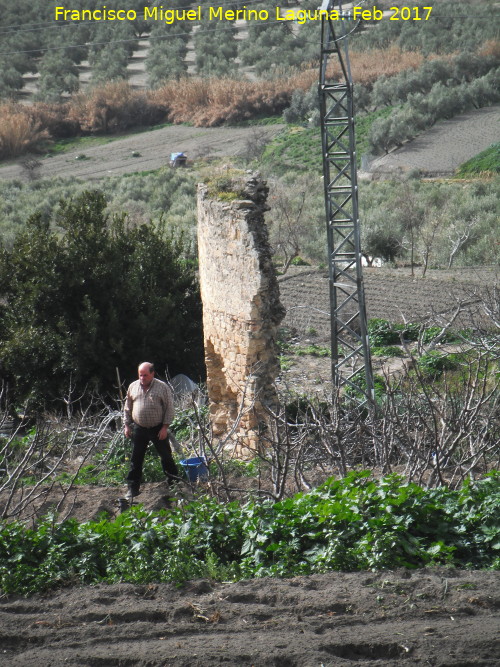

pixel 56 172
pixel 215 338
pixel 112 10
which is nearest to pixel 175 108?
pixel 56 172

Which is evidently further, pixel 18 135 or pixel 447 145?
pixel 18 135

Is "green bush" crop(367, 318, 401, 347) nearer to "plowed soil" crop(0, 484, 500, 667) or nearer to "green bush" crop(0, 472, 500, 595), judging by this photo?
"green bush" crop(0, 472, 500, 595)

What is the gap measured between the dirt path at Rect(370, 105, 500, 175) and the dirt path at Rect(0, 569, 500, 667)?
33188 millimetres

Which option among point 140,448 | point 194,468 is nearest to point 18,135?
point 194,468

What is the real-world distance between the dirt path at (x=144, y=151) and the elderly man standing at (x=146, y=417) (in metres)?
34.4

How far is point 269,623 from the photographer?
5.27m

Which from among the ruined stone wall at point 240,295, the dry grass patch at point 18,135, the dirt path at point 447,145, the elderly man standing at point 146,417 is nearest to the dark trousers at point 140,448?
the elderly man standing at point 146,417

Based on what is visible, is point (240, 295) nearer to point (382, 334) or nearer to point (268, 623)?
point (268, 623)

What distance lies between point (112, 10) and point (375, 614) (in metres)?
70.2

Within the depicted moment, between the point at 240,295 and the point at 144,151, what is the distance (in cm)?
3622

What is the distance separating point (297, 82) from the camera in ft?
163

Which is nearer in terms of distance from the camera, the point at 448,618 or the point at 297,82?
the point at 448,618

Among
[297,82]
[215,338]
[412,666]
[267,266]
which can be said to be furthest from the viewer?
[297,82]

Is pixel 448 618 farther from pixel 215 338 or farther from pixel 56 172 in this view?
pixel 56 172
